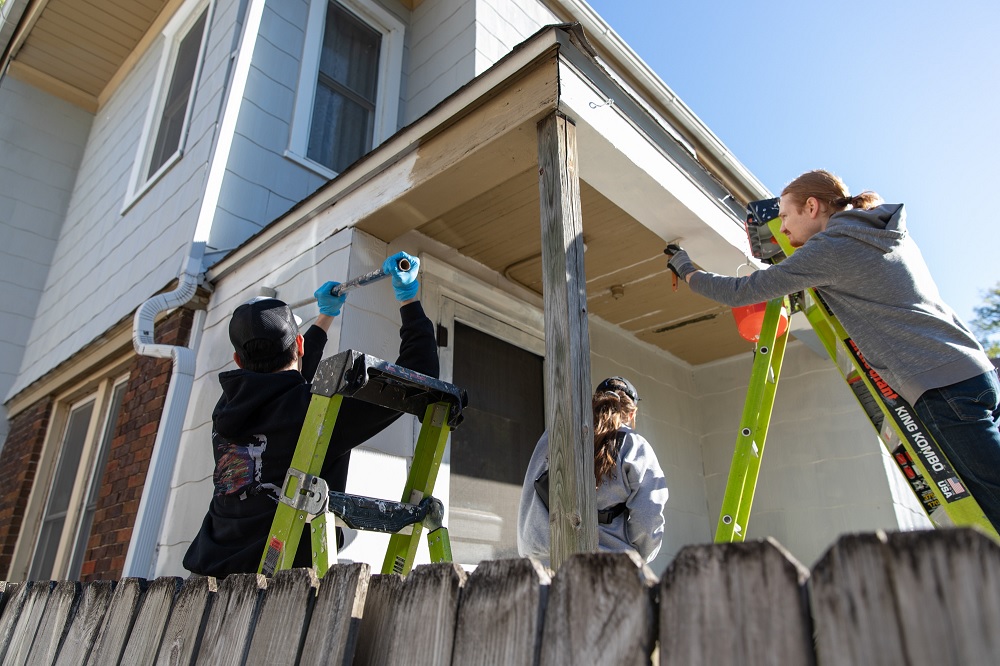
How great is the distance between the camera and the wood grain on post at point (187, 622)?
1.51 m

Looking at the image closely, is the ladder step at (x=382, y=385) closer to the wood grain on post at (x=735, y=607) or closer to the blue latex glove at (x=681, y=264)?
the blue latex glove at (x=681, y=264)

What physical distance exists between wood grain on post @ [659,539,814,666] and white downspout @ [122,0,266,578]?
12.9 ft

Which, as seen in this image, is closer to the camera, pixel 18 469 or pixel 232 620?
pixel 232 620

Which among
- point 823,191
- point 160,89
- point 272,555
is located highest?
point 160,89

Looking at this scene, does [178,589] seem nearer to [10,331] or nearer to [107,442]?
[107,442]

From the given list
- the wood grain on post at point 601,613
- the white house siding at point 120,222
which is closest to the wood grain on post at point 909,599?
the wood grain on post at point 601,613

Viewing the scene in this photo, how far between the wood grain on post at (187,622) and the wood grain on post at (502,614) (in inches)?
28.1

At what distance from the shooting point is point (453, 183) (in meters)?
3.42

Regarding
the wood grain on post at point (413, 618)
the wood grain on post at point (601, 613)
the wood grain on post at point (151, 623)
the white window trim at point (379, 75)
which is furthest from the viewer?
the white window trim at point (379, 75)

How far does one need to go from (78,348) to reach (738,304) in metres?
5.97

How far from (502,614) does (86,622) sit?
144cm

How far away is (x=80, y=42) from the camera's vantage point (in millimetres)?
7672

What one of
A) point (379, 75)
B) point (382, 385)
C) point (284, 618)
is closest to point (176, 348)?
point (382, 385)

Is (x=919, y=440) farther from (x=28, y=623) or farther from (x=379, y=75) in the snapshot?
(x=379, y=75)
